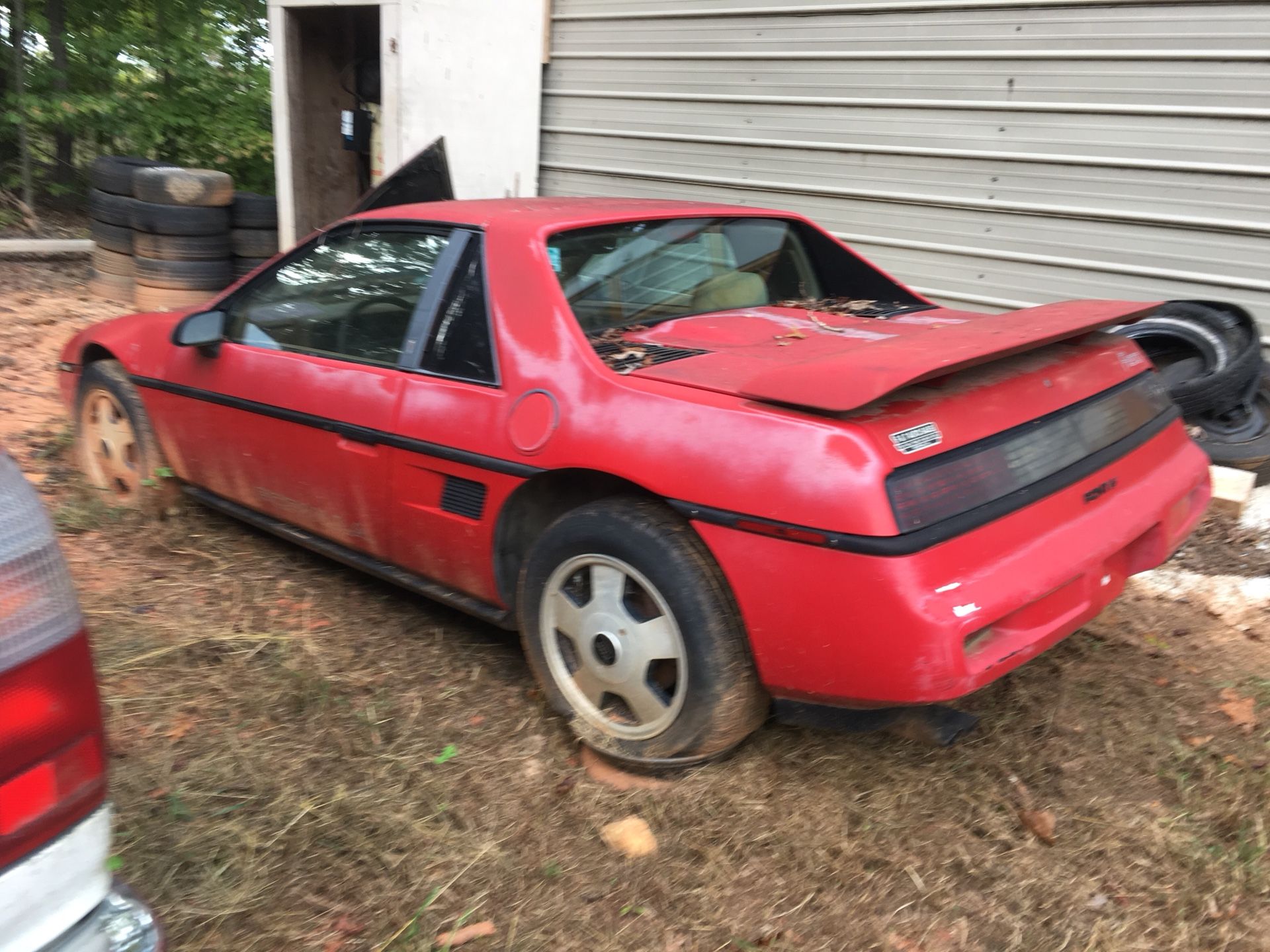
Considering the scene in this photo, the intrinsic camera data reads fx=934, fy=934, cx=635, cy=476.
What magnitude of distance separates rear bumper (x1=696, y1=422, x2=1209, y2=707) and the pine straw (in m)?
0.45

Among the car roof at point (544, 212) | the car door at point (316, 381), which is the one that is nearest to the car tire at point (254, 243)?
the car door at point (316, 381)

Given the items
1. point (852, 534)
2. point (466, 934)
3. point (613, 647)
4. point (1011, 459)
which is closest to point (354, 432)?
point (613, 647)

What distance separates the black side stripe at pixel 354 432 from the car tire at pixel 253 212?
513cm

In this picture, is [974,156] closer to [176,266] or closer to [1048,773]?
[1048,773]

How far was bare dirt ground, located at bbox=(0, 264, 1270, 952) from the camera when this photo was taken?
208cm

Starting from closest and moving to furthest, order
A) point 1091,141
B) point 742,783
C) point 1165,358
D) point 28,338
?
point 742,783 → point 1165,358 → point 1091,141 → point 28,338

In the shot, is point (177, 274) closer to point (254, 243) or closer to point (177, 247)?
point (177, 247)

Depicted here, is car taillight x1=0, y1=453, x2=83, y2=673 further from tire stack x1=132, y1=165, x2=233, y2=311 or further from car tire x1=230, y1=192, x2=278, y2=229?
car tire x1=230, y1=192, x2=278, y2=229

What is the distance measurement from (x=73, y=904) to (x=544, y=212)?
2343 mm

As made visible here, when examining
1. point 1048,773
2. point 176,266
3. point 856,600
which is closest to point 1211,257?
point 1048,773

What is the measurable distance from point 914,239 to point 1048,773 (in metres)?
4.23

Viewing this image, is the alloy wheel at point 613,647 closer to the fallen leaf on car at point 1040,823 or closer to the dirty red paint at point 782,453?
the dirty red paint at point 782,453

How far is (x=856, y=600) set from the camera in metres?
2.03

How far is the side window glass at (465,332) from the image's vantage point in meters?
2.79
